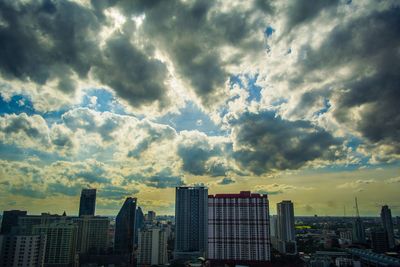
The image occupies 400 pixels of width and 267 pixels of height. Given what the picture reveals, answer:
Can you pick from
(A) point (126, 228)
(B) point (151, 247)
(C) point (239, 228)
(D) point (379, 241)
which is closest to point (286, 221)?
(D) point (379, 241)

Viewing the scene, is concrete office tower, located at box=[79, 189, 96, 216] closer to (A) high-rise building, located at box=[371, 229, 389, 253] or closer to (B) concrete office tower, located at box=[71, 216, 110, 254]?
(B) concrete office tower, located at box=[71, 216, 110, 254]

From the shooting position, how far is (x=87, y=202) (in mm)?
122688

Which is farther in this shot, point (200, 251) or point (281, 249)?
point (281, 249)

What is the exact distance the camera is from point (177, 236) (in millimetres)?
90125

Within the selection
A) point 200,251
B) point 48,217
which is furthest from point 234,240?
point 48,217

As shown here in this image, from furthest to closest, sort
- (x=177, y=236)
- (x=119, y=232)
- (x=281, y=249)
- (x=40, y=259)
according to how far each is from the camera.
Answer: (x=281, y=249)
(x=119, y=232)
(x=177, y=236)
(x=40, y=259)

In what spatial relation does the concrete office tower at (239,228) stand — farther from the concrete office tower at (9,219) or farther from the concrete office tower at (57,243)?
the concrete office tower at (9,219)

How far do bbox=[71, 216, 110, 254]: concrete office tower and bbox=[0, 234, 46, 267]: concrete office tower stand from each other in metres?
46.5

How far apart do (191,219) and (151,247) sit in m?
16.4

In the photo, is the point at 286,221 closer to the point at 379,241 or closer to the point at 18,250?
the point at 379,241

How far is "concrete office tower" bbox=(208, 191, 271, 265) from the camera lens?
64250 millimetres

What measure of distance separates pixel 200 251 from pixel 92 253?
33.7 meters

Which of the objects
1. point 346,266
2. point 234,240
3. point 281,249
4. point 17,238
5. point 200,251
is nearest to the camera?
point 17,238

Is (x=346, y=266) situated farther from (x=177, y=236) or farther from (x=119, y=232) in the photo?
(x=119, y=232)
